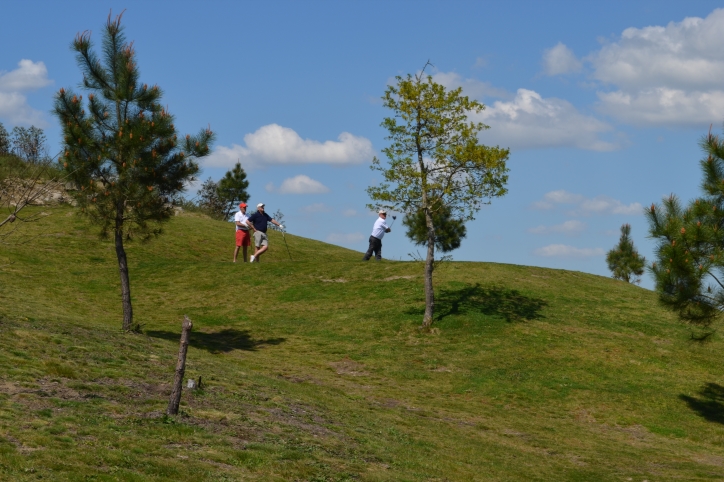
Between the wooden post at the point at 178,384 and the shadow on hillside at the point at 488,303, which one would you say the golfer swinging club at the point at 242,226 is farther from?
the wooden post at the point at 178,384

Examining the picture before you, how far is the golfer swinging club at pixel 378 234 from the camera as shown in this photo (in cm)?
3752

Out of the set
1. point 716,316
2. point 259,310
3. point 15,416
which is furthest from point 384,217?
point 15,416

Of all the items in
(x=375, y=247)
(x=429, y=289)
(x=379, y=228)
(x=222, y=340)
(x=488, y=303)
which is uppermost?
(x=379, y=228)

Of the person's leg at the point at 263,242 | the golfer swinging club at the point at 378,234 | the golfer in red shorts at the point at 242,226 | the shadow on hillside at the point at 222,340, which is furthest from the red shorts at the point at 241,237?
the shadow on hillside at the point at 222,340

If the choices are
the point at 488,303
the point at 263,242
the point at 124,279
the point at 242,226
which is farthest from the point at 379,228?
the point at 124,279

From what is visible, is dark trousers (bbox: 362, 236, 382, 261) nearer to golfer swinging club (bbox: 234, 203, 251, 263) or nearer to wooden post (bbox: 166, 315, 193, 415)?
golfer swinging club (bbox: 234, 203, 251, 263)

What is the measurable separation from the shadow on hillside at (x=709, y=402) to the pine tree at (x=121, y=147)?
18129 millimetres

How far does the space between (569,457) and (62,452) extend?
1188cm

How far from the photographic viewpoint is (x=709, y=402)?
23.8m

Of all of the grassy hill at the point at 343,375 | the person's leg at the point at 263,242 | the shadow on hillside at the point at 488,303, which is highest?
the person's leg at the point at 263,242

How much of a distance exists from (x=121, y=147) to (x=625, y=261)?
142 feet

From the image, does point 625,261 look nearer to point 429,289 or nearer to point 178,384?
point 429,289

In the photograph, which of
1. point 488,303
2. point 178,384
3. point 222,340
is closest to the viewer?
point 178,384

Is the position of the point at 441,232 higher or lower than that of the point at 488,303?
higher
